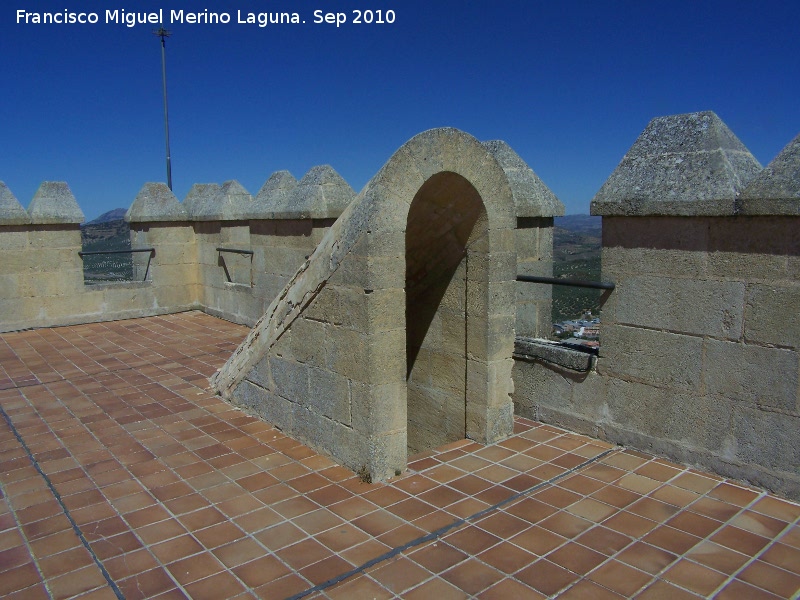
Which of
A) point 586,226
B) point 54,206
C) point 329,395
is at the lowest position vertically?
point 329,395

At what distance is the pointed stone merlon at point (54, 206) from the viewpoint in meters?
9.00

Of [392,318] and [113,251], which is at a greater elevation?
[113,251]

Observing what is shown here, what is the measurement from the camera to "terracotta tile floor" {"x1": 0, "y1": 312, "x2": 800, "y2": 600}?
297cm

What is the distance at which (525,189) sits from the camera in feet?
18.7

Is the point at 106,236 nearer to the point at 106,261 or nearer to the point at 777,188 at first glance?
the point at 106,261

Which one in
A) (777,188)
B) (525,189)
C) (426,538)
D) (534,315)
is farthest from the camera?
(534,315)

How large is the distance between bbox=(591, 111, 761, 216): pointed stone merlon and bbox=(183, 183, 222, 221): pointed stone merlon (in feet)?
23.0

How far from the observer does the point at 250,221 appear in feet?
27.6

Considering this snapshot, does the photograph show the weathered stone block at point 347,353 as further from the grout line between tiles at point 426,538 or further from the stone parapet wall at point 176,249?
the stone parapet wall at point 176,249

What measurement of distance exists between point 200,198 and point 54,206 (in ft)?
6.84

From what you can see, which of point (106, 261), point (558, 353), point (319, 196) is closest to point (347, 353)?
point (558, 353)

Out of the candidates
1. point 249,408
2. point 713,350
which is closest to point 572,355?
point 713,350

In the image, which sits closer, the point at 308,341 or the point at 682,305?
the point at 682,305

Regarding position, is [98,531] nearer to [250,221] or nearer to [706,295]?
[706,295]
